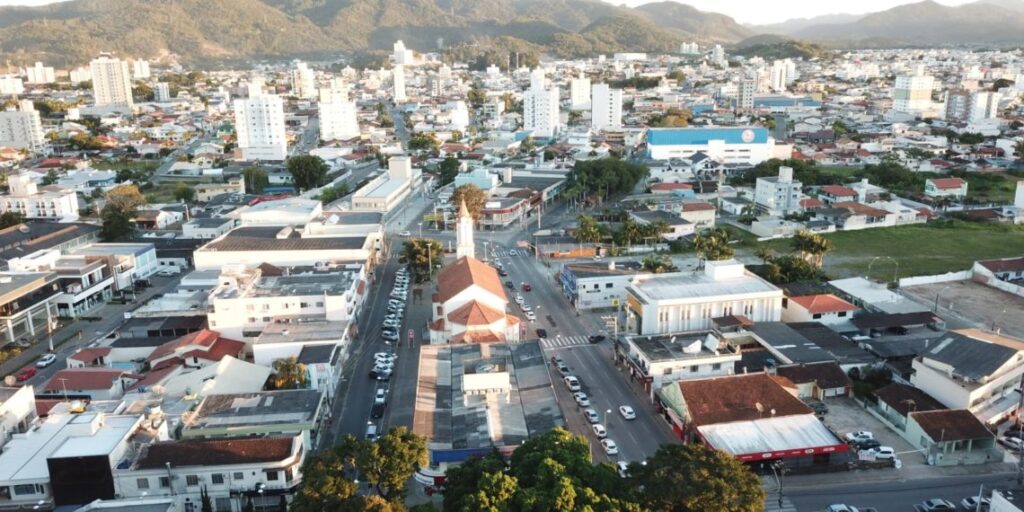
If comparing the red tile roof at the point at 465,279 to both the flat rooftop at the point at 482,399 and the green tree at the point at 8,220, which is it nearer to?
the flat rooftop at the point at 482,399

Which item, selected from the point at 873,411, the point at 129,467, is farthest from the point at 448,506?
the point at 873,411

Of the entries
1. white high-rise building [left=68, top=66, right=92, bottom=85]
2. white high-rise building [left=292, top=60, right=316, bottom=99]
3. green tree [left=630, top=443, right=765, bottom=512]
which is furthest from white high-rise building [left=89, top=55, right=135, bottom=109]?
green tree [left=630, top=443, right=765, bottom=512]

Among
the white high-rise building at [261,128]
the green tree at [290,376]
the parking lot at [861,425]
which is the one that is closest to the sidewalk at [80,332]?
the green tree at [290,376]

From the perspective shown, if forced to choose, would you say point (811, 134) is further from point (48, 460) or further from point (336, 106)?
point (48, 460)

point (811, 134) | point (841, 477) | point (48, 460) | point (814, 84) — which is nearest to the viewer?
point (48, 460)

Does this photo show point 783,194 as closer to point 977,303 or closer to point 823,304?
point 977,303

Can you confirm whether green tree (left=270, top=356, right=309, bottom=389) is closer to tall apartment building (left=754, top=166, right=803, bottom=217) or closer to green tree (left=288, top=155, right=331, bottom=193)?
tall apartment building (left=754, top=166, right=803, bottom=217)

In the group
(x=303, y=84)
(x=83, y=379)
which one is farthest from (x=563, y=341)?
(x=303, y=84)
